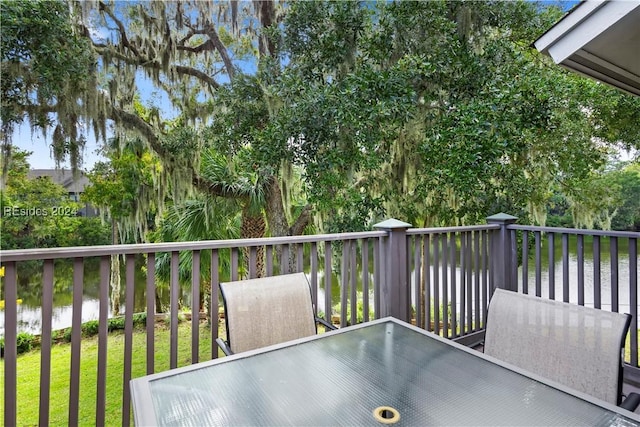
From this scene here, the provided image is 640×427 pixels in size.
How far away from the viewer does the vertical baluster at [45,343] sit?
1670 millimetres

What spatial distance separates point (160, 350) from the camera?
20.3 ft

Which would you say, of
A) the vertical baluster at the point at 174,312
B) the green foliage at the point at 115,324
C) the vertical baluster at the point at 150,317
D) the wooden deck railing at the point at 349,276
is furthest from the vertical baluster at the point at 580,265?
the green foliage at the point at 115,324

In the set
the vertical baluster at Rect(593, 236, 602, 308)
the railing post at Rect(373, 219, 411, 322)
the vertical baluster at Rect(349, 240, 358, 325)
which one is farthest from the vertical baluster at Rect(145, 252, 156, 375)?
the vertical baluster at Rect(593, 236, 602, 308)

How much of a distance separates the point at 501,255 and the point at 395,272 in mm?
1345

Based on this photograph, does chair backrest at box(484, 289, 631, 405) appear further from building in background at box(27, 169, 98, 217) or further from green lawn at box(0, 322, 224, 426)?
building in background at box(27, 169, 98, 217)

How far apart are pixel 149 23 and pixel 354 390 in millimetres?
7115

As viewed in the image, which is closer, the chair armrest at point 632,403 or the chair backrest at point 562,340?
the chair armrest at point 632,403

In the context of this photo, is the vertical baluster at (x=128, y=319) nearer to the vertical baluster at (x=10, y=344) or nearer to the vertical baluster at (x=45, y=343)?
the vertical baluster at (x=45, y=343)

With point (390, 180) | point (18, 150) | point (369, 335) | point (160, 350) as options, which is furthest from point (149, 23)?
point (369, 335)

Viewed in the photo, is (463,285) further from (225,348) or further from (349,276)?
(225,348)

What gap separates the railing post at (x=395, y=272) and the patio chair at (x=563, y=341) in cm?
116

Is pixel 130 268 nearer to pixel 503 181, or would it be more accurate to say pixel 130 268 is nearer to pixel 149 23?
pixel 503 181

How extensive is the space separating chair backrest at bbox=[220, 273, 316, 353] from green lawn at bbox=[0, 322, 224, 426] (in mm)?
3263

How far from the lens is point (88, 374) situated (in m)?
5.54
